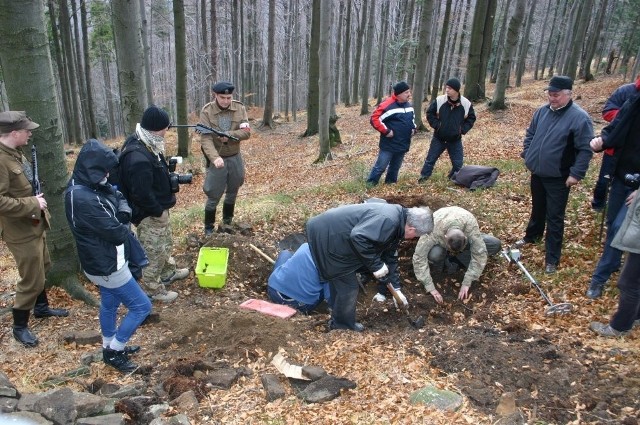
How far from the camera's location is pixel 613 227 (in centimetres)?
488

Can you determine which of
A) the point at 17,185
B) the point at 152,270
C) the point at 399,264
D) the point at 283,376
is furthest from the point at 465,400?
the point at 17,185

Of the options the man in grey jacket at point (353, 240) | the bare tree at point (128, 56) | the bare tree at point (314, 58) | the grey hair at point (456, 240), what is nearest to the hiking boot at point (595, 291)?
the grey hair at point (456, 240)

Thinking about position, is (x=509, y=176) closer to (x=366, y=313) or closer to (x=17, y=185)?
(x=366, y=313)

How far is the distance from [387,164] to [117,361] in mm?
6254

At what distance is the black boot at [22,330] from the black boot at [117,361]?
95cm

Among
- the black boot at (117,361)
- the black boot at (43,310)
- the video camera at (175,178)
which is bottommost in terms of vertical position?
the black boot at (43,310)

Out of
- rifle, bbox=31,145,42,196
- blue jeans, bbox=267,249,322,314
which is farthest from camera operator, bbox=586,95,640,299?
rifle, bbox=31,145,42,196

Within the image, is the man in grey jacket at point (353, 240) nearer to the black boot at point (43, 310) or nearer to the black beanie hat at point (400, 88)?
the black boot at point (43, 310)

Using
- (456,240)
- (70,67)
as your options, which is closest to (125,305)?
(456,240)

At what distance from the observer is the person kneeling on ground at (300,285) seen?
17.6 ft

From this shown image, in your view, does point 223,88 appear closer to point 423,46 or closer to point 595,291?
point 595,291

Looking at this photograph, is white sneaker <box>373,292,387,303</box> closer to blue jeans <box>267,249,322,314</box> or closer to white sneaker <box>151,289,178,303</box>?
blue jeans <box>267,249,322,314</box>

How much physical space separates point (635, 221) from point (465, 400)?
2.07 metres

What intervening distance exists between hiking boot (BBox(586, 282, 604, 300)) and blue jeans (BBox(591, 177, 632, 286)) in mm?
22
